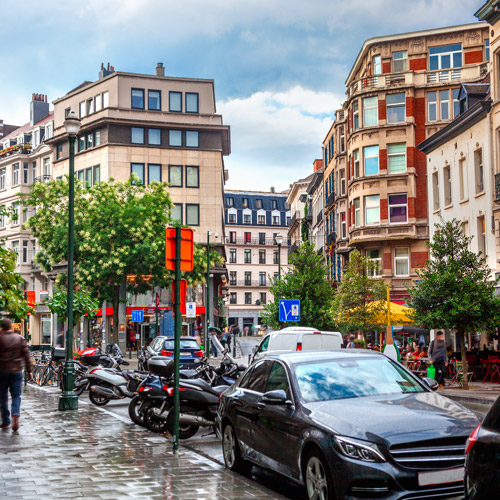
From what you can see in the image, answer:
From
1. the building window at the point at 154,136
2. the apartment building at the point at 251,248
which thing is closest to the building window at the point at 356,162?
the building window at the point at 154,136

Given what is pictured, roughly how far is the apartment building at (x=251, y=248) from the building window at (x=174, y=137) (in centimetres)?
5515

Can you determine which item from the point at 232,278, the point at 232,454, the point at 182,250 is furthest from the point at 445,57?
the point at 232,278

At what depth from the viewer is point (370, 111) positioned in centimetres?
4684

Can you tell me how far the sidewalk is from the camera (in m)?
8.26

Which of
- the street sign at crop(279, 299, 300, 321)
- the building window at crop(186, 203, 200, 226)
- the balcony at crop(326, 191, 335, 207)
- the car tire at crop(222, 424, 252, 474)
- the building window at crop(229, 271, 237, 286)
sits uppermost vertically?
the balcony at crop(326, 191, 335, 207)

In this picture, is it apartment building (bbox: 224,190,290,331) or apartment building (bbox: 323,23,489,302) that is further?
apartment building (bbox: 224,190,290,331)

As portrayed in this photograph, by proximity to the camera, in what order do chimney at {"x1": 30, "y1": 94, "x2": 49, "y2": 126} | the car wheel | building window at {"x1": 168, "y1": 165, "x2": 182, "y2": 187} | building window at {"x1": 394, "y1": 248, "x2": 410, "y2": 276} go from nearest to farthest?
the car wheel, building window at {"x1": 394, "y1": 248, "x2": 410, "y2": 276}, building window at {"x1": 168, "y1": 165, "x2": 182, "y2": 187}, chimney at {"x1": 30, "y1": 94, "x2": 49, "y2": 126}

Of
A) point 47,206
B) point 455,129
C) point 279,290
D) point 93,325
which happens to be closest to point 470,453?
point 455,129

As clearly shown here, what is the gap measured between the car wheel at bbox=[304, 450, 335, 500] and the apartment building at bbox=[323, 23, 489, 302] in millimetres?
38911

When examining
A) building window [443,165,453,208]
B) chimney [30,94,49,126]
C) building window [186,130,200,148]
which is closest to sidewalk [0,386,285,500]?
building window [443,165,453,208]

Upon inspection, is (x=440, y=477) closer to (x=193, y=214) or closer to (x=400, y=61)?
(x=400, y=61)

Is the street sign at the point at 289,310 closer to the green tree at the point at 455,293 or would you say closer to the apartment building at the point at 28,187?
the green tree at the point at 455,293

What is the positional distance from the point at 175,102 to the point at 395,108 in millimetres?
21453

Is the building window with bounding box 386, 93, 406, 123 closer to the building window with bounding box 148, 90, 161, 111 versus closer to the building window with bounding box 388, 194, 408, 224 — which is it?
the building window with bounding box 388, 194, 408, 224
